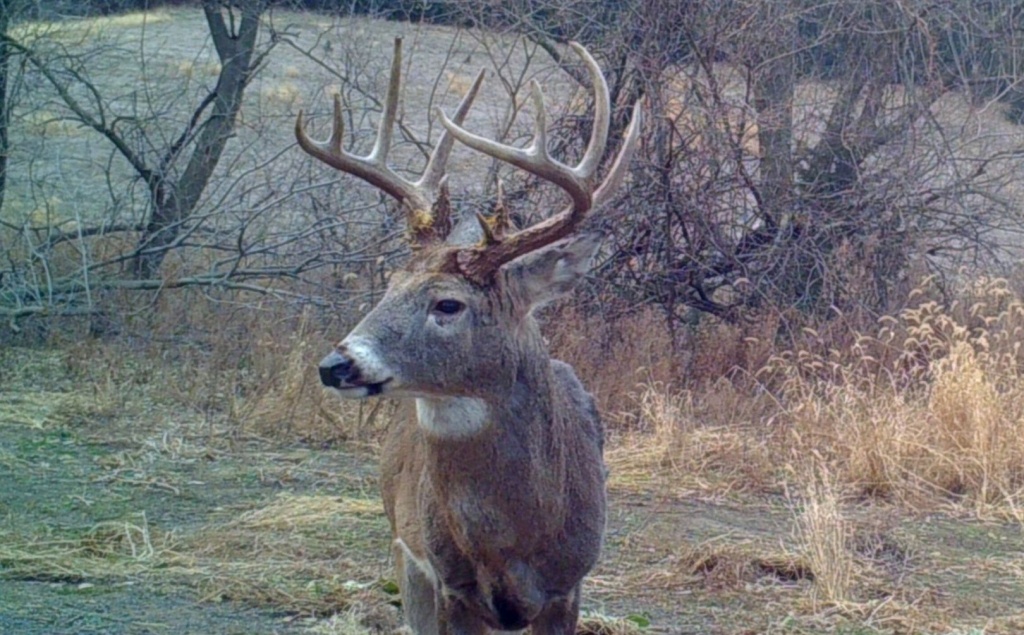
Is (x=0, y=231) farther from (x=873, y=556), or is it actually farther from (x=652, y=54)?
(x=873, y=556)

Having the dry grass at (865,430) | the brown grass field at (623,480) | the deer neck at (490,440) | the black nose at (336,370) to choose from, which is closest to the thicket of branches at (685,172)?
the brown grass field at (623,480)

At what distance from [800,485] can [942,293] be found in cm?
367

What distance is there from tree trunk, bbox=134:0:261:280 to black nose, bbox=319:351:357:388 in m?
6.85

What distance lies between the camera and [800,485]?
8.73m

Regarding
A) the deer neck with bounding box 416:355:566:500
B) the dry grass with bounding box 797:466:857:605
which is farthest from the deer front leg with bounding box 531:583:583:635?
the dry grass with bounding box 797:466:857:605

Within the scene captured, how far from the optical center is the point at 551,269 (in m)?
5.30

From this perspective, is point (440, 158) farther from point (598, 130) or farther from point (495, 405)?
point (495, 405)

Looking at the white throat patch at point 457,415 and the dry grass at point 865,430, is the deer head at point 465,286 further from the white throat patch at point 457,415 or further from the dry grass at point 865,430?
the dry grass at point 865,430

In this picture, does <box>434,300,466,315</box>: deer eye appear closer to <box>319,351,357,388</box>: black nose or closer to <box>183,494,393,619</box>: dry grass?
<box>319,351,357,388</box>: black nose

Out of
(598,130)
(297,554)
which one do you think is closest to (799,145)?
(297,554)

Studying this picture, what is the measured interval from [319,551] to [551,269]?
2.78 m

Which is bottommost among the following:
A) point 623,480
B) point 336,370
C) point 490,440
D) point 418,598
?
point 623,480

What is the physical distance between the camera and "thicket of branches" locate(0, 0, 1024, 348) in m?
11.4

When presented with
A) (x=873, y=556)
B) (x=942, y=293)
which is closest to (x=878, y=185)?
(x=942, y=293)
